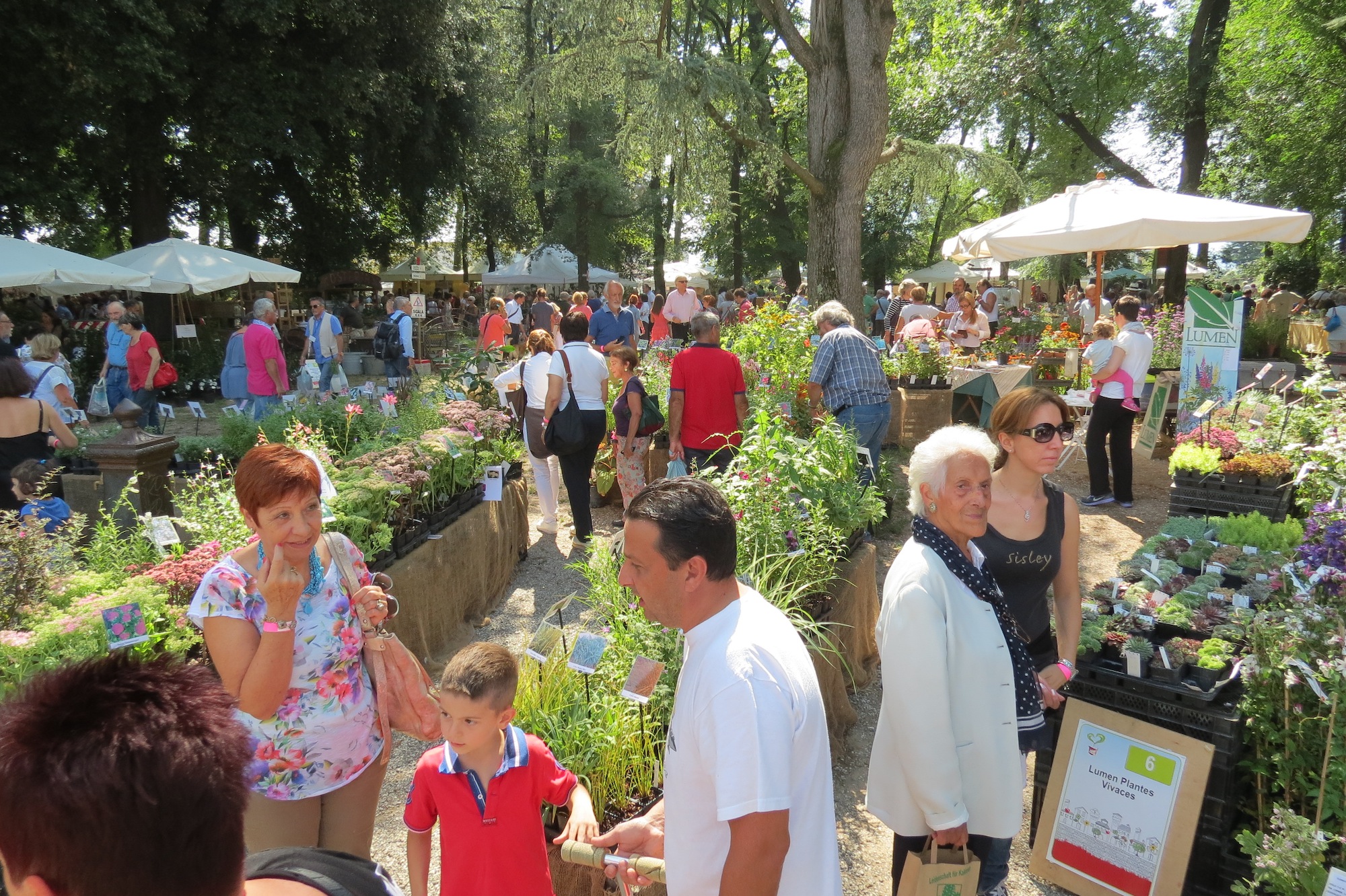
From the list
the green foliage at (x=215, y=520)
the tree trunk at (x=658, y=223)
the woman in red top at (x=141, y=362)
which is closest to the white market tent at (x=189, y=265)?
the woman in red top at (x=141, y=362)

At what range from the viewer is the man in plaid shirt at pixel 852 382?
6.22m

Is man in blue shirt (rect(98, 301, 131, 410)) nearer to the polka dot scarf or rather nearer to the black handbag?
the black handbag

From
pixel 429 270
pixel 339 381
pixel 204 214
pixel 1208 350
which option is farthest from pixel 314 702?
pixel 429 270

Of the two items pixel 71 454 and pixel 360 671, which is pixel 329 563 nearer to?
pixel 360 671

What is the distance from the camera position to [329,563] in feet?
7.72

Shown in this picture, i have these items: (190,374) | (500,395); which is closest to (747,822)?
(500,395)

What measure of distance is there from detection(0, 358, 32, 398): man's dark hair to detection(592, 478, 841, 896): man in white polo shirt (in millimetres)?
5208

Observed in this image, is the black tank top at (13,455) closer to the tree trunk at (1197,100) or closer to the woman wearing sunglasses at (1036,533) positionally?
the woman wearing sunglasses at (1036,533)

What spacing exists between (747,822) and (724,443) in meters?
4.73

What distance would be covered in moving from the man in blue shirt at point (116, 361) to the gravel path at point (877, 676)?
6145 mm

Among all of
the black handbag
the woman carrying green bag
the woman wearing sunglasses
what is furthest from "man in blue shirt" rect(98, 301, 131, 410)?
the woman wearing sunglasses

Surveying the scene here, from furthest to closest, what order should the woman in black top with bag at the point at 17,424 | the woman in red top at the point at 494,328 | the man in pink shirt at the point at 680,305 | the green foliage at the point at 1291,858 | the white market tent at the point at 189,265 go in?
the man in pink shirt at the point at 680,305 < the white market tent at the point at 189,265 < the woman in red top at the point at 494,328 < the woman in black top with bag at the point at 17,424 < the green foliage at the point at 1291,858

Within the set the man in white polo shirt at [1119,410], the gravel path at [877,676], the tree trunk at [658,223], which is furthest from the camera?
the tree trunk at [658,223]

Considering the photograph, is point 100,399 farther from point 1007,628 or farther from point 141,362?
point 1007,628
